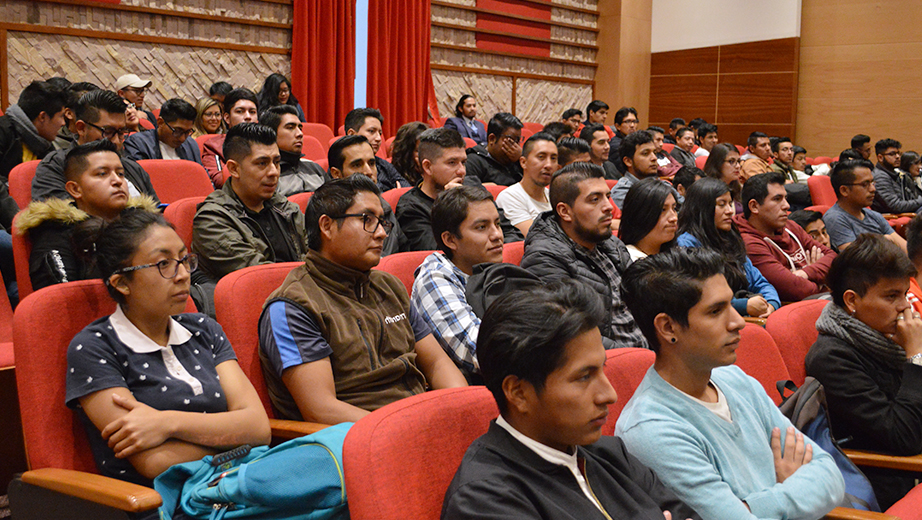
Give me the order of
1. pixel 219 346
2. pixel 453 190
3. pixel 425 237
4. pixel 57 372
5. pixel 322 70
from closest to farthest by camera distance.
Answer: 1. pixel 57 372
2. pixel 219 346
3. pixel 453 190
4. pixel 425 237
5. pixel 322 70

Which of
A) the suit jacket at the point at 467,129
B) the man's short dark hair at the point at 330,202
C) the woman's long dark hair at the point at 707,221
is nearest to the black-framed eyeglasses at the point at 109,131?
the man's short dark hair at the point at 330,202

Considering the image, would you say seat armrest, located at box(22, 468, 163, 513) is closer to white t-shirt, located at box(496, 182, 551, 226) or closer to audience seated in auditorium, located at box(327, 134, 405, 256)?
audience seated in auditorium, located at box(327, 134, 405, 256)

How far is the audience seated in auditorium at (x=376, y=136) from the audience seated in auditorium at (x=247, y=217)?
118cm

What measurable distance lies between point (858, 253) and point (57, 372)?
5.76 ft

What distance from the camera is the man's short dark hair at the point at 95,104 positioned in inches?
127

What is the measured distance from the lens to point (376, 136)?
445cm

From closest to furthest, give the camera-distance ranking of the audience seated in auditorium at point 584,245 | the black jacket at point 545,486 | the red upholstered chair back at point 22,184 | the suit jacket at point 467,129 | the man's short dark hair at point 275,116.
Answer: the black jacket at point 545,486
the audience seated in auditorium at point 584,245
the red upholstered chair back at point 22,184
the man's short dark hair at point 275,116
the suit jacket at point 467,129

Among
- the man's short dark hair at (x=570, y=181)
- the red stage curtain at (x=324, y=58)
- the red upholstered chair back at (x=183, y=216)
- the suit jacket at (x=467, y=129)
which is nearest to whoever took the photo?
the man's short dark hair at (x=570, y=181)

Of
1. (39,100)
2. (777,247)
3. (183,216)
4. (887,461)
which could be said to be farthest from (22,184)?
(777,247)

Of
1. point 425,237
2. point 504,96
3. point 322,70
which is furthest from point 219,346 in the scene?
point 504,96

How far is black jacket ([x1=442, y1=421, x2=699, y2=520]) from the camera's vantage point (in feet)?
3.33

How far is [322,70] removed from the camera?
6.93m

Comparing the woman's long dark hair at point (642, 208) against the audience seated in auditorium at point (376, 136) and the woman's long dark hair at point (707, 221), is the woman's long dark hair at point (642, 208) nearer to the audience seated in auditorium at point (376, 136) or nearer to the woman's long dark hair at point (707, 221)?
the woman's long dark hair at point (707, 221)

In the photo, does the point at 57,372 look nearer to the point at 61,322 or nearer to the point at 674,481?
the point at 61,322
